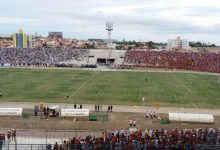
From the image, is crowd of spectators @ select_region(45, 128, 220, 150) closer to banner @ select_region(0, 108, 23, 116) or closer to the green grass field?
banner @ select_region(0, 108, 23, 116)

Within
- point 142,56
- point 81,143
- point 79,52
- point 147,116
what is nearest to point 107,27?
point 79,52

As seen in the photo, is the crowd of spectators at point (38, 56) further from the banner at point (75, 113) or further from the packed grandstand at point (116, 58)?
the banner at point (75, 113)

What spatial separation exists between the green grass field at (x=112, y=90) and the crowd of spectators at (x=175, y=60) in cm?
2392

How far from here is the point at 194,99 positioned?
4769 centimetres

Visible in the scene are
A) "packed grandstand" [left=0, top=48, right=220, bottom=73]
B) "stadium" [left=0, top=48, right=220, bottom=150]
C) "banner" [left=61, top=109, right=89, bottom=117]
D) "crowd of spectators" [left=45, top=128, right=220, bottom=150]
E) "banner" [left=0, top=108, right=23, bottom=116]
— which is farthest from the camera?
"packed grandstand" [left=0, top=48, right=220, bottom=73]

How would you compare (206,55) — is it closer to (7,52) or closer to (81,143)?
(7,52)

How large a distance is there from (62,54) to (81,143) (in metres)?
94.2

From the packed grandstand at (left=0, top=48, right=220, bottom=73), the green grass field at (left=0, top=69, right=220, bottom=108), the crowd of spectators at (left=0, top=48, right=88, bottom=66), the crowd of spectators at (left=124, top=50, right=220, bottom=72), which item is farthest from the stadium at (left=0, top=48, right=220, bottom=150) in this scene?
the crowd of spectators at (left=0, top=48, right=88, bottom=66)

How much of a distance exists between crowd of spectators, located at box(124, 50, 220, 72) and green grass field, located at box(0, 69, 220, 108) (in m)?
23.9

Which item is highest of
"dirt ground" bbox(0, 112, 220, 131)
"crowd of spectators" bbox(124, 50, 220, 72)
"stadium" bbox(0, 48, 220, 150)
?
"crowd of spectators" bbox(124, 50, 220, 72)

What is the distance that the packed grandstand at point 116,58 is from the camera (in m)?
95.2

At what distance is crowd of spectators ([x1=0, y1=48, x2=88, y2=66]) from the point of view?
9854 cm

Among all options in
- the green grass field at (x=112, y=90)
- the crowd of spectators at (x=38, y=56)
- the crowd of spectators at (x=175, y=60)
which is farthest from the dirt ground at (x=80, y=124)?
the crowd of spectators at (x=38, y=56)

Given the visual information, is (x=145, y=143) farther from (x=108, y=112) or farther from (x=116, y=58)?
(x=116, y=58)
